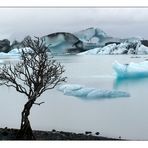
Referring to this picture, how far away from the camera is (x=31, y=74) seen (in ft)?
12.3

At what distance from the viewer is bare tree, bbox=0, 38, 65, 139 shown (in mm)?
3760

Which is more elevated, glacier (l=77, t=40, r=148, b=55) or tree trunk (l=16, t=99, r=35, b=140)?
glacier (l=77, t=40, r=148, b=55)

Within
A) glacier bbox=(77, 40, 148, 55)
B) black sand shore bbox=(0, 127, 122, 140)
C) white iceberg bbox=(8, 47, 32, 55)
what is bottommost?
black sand shore bbox=(0, 127, 122, 140)

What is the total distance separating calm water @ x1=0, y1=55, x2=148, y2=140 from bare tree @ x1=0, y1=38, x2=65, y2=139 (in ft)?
0.12

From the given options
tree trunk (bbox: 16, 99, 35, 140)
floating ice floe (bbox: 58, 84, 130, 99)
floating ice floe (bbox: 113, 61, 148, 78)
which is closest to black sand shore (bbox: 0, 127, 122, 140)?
tree trunk (bbox: 16, 99, 35, 140)

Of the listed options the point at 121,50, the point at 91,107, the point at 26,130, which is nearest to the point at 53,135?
the point at 26,130

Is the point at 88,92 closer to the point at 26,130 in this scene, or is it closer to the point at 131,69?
the point at 131,69

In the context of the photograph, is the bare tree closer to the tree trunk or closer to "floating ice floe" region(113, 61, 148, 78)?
the tree trunk

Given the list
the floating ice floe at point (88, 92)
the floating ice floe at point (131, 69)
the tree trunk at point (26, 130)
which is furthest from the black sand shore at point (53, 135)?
the floating ice floe at point (131, 69)
